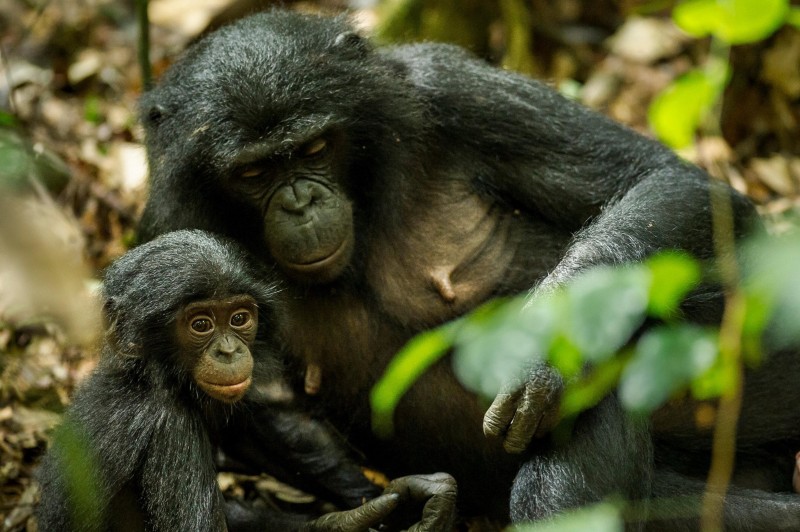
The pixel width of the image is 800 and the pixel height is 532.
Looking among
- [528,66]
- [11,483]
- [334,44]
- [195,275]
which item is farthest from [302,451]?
[528,66]

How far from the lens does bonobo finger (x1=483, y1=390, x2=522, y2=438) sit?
4.34 metres

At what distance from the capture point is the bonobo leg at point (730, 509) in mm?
4551

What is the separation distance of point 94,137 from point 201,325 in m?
5.02

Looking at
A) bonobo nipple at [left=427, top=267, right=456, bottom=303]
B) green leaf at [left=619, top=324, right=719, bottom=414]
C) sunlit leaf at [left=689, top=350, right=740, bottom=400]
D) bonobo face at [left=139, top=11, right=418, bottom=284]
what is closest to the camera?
green leaf at [left=619, top=324, right=719, bottom=414]

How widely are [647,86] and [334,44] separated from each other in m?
4.76

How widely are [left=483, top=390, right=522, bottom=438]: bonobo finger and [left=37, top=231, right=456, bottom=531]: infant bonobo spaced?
0.49 meters

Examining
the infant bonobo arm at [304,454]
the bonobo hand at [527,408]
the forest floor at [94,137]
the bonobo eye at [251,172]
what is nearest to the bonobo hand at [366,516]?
the infant bonobo arm at [304,454]

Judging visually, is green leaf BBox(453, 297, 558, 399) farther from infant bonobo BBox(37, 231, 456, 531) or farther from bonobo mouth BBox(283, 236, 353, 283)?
bonobo mouth BBox(283, 236, 353, 283)

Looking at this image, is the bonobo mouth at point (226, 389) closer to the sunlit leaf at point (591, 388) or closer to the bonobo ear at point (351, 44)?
the sunlit leaf at point (591, 388)

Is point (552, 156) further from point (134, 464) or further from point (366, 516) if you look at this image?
point (134, 464)

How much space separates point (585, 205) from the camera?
5473mm

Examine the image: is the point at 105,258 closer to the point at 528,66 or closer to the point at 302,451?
the point at 302,451

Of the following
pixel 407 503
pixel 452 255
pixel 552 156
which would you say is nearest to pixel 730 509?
pixel 407 503

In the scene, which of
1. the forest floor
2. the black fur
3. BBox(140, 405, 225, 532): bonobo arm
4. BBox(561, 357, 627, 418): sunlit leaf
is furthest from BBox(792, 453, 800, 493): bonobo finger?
BBox(140, 405, 225, 532): bonobo arm
